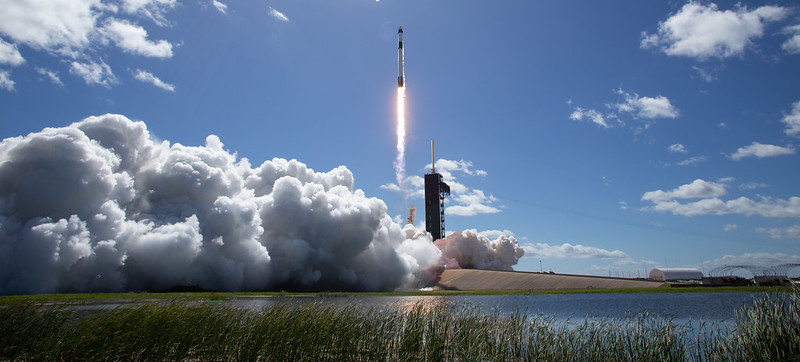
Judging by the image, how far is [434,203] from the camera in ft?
570

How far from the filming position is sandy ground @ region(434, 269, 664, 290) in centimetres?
11619

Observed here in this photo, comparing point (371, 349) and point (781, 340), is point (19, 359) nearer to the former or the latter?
point (371, 349)

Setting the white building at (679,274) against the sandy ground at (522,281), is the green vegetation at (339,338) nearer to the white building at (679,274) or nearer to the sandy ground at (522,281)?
the sandy ground at (522,281)

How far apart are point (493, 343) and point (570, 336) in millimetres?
2809

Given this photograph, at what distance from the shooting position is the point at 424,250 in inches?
5925

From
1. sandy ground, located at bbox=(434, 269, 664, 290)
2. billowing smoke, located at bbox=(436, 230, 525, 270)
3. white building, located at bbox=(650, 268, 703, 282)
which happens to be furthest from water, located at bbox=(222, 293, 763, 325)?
billowing smoke, located at bbox=(436, 230, 525, 270)

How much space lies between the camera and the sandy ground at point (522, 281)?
381ft

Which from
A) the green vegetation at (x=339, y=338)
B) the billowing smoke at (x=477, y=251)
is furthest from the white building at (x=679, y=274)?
the green vegetation at (x=339, y=338)

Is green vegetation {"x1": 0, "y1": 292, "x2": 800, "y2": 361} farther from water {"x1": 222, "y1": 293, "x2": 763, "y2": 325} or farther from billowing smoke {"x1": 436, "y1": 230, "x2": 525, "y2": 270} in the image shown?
billowing smoke {"x1": 436, "y1": 230, "x2": 525, "y2": 270}

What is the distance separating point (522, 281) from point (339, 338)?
4594 inches

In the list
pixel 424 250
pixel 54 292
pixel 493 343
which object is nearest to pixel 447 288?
pixel 424 250

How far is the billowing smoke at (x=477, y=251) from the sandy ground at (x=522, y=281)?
1881 cm

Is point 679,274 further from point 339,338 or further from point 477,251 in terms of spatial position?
point 339,338

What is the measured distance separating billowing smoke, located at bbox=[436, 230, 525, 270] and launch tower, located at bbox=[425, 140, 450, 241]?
22.1ft
